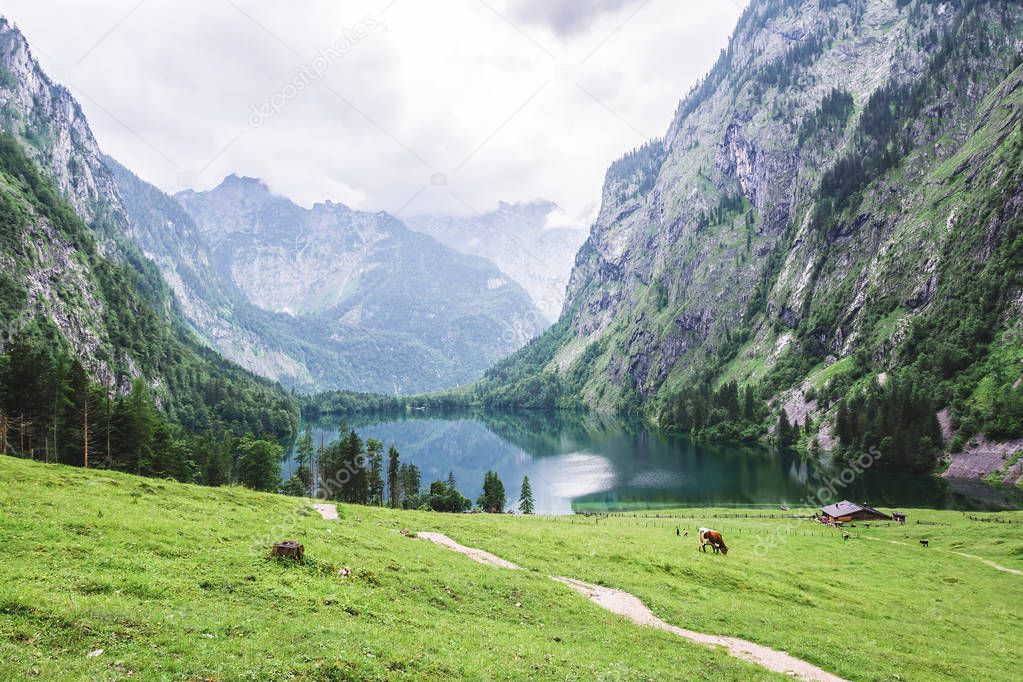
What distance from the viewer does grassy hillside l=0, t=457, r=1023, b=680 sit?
16.5 m

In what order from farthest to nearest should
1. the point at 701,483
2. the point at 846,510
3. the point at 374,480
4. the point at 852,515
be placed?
the point at 701,483, the point at 374,480, the point at 846,510, the point at 852,515

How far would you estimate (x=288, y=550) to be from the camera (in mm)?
26797

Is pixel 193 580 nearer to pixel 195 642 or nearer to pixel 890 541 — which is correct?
pixel 195 642

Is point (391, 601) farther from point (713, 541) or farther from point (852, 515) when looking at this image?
point (852, 515)

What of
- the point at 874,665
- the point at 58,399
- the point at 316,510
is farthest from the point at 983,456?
the point at 58,399

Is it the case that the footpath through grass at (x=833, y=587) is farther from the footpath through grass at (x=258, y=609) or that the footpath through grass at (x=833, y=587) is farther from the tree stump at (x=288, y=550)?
the tree stump at (x=288, y=550)

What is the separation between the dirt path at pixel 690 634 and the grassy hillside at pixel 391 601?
1.04 meters

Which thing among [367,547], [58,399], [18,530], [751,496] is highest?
[58,399]

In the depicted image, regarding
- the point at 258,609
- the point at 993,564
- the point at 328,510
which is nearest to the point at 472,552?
the point at 328,510

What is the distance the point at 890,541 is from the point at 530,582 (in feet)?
182

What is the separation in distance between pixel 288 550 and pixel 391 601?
6.16m

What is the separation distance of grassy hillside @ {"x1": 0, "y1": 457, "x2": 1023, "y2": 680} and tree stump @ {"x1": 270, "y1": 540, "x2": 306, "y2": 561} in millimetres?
741

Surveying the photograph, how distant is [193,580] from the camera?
871 inches

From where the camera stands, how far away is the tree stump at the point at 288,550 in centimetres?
2672
